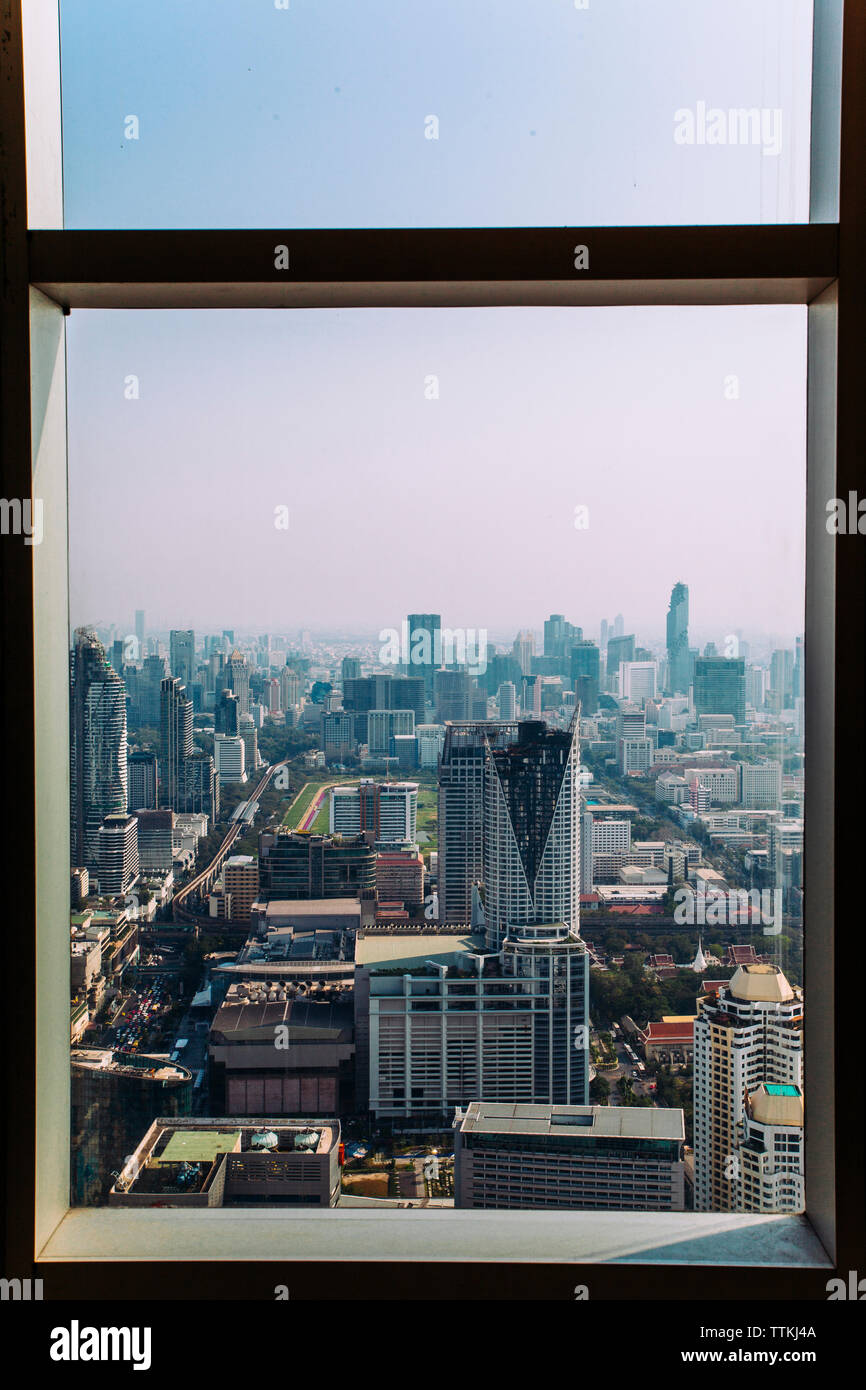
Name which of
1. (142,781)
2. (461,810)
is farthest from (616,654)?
(142,781)

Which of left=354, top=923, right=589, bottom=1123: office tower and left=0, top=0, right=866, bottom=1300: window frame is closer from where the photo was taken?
left=0, top=0, right=866, bottom=1300: window frame

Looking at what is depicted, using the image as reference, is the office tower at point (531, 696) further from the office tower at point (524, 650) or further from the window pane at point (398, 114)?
the window pane at point (398, 114)

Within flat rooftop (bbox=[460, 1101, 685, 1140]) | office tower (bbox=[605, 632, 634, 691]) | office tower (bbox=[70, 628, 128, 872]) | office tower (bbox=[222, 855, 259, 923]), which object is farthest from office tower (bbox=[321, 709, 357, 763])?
flat rooftop (bbox=[460, 1101, 685, 1140])

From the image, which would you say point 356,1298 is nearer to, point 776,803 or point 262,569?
point 776,803

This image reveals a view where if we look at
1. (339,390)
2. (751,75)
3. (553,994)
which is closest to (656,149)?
(751,75)

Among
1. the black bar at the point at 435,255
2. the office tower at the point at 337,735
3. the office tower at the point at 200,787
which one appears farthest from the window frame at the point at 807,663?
the office tower at the point at 337,735

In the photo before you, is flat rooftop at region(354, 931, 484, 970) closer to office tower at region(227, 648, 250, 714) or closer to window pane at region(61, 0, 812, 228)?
office tower at region(227, 648, 250, 714)
